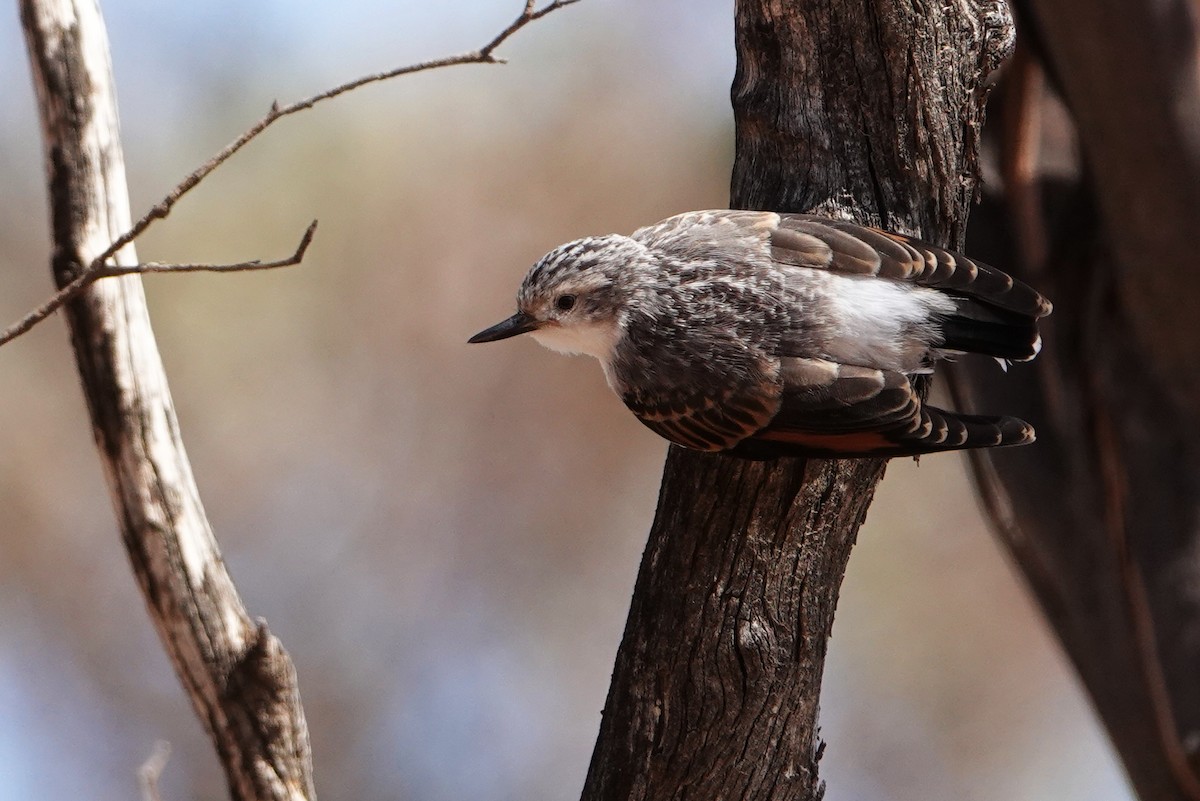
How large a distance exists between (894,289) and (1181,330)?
7.99 ft

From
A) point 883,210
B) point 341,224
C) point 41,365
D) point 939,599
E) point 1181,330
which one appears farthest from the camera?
point 939,599

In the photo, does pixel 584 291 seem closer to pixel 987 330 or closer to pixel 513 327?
pixel 513 327

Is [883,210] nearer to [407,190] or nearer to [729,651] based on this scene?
[729,651]

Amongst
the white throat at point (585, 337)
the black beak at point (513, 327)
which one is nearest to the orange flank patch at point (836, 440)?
the white throat at point (585, 337)

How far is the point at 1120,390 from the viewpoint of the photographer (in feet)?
17.0

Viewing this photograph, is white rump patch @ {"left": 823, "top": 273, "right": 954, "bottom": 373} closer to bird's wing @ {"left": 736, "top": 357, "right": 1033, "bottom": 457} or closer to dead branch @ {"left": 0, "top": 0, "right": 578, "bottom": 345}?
bird's wing @ {"left": 736, "top": 357, "right": 1033, "bottom": 457}

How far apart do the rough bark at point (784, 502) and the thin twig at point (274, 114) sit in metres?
0.68

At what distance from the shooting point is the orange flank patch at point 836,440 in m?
2.65

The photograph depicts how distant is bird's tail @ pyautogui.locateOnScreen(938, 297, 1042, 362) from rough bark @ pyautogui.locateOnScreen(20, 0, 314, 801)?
1847mm

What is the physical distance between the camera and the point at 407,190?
730cm

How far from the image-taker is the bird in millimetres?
2709

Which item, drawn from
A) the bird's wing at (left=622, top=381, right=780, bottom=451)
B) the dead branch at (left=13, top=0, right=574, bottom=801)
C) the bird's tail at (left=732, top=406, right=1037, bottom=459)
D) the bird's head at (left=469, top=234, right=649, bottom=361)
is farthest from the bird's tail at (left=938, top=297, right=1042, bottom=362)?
the dead branch at (left=13, top=0, right=574, bottom=801)

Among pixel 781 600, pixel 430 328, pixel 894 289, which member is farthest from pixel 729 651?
pixel 430 328

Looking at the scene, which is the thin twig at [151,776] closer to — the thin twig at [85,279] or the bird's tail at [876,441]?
the thin twig at [85,279]
